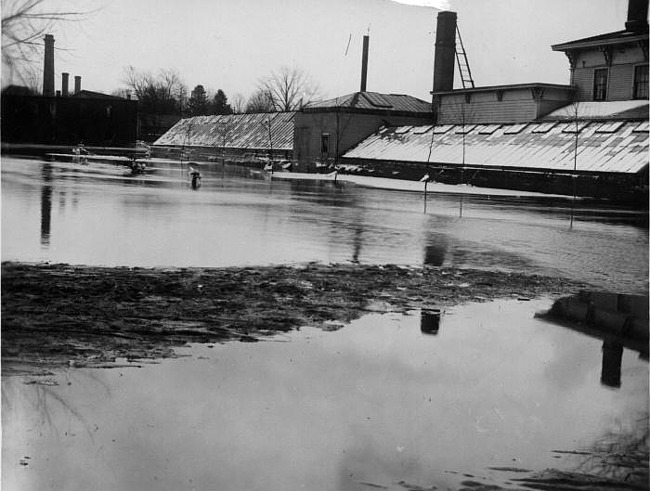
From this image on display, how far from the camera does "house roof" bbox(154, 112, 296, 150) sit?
93.5 feet

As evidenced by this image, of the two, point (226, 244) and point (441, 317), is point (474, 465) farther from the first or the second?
point (226, 244)

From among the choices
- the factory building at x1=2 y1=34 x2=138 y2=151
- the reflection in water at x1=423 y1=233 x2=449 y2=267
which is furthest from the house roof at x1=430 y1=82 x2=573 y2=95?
the reflection in water at x1=423 y1=233 x2=449 y2=267

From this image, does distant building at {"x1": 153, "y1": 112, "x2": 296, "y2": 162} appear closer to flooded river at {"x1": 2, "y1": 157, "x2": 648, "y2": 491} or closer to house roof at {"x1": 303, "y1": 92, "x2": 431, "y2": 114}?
house roof at {"x1": 303, "y1": 92, "x2": 431, "y2": 114}

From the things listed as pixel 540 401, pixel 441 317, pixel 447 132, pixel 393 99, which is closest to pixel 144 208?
pixel 441 317

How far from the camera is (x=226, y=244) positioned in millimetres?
13609

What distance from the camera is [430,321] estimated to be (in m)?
8.41

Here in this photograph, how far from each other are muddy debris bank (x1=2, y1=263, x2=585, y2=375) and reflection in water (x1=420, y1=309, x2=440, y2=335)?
0.27 metres

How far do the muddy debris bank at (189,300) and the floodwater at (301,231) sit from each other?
2.30ft

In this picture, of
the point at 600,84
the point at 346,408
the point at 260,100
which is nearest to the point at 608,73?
the point at 600,84

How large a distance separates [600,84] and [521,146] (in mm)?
4448

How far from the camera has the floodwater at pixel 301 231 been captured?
39.7 feet

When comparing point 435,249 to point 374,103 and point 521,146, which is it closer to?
point 521,146

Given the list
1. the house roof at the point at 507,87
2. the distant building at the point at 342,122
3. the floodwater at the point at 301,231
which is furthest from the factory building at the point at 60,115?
the distant building at the point at 342,122

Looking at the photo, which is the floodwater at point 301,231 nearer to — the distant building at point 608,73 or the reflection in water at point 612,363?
the reflection in water at point 612,363
